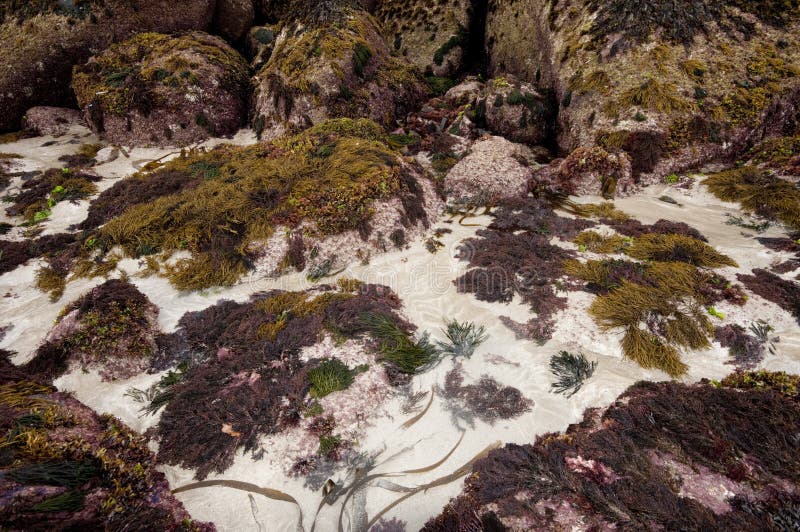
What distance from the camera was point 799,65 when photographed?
8305 mm

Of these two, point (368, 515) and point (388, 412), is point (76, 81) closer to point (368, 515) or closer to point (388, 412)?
point (388, 412)

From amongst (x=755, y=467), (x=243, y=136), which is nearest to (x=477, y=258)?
(x=755, y=467)

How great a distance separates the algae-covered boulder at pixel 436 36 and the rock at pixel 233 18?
6.05 meters

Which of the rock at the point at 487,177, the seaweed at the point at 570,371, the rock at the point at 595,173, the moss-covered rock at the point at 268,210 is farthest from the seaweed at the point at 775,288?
the moss-covered rock at the point at 268,210

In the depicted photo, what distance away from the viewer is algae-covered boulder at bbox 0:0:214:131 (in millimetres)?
11180

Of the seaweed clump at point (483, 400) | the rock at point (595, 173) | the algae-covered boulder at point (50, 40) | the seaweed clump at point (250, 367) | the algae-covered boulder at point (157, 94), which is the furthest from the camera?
the algae-covered boulder at point (50, 40)

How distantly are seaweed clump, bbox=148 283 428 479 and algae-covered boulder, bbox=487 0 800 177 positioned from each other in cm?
784

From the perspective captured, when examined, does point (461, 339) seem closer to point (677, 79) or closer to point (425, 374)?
point (425, 374)

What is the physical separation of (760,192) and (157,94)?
52.2 feet

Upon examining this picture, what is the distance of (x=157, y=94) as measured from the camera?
34.3ft

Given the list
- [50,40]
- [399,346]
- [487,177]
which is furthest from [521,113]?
[50,40]

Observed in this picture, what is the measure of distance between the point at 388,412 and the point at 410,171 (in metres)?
5.99

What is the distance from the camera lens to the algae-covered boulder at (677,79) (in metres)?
8.32

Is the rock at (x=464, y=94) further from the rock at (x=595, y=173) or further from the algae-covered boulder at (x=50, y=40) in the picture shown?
the algae-covered boulder at (x=50, y=40)
